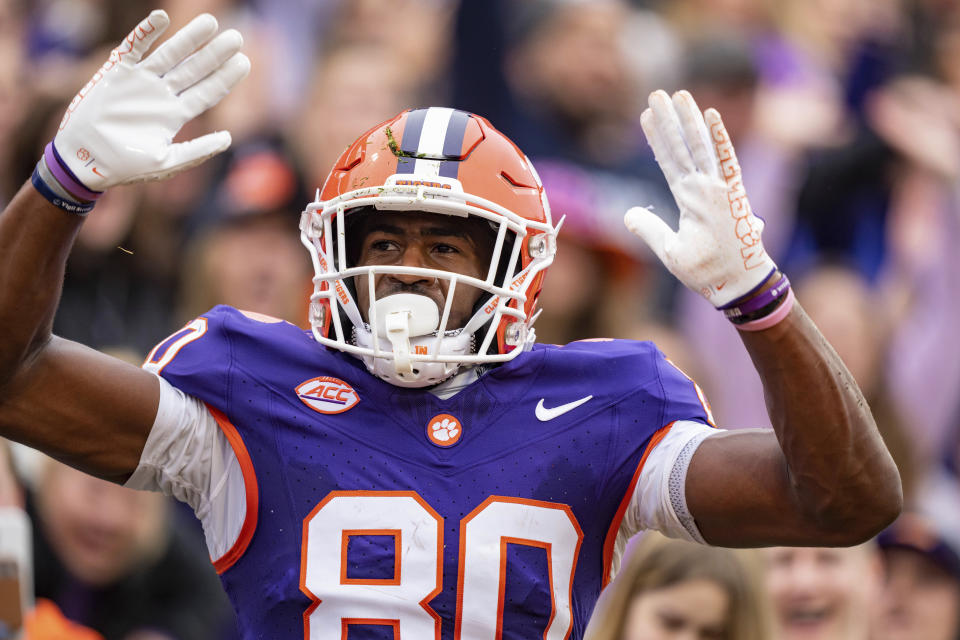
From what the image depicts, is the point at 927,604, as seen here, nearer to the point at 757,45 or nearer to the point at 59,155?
the point at 757,45

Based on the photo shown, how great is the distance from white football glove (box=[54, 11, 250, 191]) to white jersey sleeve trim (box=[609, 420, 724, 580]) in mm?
980

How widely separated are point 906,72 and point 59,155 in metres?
4.38

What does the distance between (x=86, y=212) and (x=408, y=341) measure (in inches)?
24.2

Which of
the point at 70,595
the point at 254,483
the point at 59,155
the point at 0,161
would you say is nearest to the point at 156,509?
the point at 70,595

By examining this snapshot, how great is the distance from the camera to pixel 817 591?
4.30 m

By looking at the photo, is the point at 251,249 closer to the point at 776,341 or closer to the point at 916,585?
the point at 916,585

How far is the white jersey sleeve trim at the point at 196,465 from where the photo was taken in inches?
102

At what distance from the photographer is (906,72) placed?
595 centimetres

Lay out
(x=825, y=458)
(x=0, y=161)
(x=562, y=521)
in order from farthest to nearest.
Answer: (x=0, y=161) < (x=562, y=521) < (x=825, y=458)

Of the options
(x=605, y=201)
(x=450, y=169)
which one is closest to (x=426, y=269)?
(x=450, y=169)

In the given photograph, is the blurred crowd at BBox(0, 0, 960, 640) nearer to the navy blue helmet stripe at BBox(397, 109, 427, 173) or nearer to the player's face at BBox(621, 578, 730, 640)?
the player's face at BBox(621, 578, 730, 640)

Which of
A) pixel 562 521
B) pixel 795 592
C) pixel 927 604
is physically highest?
pixel 562 521

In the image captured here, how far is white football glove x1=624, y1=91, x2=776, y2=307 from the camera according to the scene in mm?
2385

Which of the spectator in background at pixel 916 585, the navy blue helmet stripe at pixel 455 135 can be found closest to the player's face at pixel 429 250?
the navy blue helmet stripe at pixel 455 135
